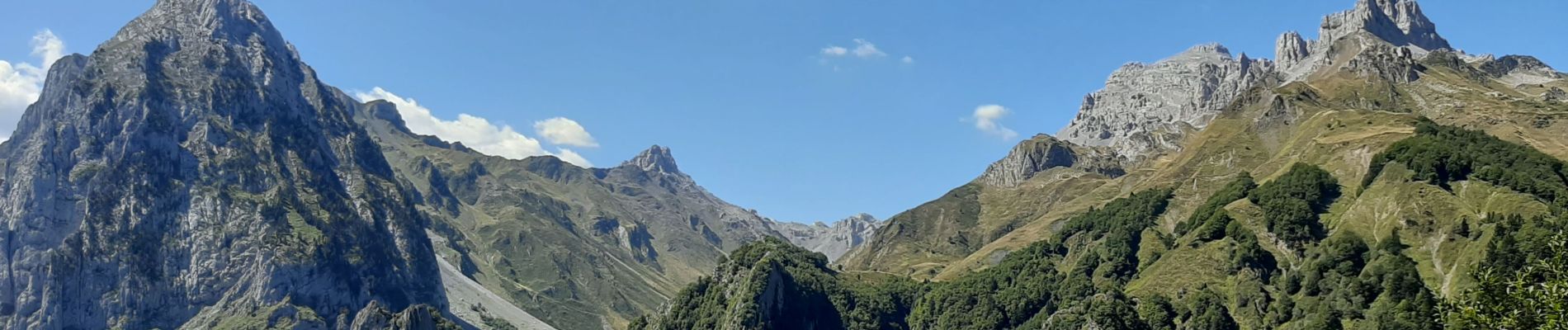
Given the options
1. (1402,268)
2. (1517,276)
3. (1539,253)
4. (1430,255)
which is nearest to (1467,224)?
(1430,255)

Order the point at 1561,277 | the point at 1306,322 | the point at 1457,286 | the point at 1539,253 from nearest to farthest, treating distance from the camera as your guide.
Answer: the point at 1561,277, the point at 1539,253, the point at 1457,286, the point at 1306,322

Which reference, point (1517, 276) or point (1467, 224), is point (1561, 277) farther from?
point (1467, 224)

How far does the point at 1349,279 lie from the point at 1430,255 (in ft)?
48.1

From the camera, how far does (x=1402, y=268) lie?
186m

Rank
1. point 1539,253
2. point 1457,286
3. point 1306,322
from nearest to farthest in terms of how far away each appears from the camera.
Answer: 1. point 1539,253
2. point 1457,286
3. point 1306,322

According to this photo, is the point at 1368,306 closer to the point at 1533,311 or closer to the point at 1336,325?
the point at 1336,325

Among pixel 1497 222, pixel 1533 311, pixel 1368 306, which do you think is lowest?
pixel 1533 311

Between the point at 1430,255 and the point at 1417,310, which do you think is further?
the point at 1430,255

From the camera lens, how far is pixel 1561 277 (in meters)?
53.4

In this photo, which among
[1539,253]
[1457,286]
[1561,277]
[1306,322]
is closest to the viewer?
[1561,277]

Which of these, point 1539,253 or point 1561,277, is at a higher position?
point 1539,253

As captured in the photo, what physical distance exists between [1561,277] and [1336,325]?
144177mm

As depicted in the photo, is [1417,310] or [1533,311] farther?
[1417,310]

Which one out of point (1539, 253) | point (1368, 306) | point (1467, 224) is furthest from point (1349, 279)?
point (1539, 253)
